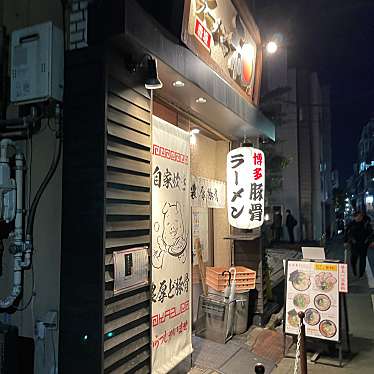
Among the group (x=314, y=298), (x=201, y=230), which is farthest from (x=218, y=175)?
(x=314, y=298)

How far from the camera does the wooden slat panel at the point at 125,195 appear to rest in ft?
14.4

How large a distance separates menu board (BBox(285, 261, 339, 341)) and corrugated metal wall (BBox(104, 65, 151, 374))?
338 centimetres

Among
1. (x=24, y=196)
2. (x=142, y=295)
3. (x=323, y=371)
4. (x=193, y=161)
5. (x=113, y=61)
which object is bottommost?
(x=323, y=371)

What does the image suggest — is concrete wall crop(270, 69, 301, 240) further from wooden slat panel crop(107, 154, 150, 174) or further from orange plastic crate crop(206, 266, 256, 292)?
wooden slat panel crop(107, 154, 150, 174)

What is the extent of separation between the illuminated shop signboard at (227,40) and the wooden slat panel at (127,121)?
55.4 inches

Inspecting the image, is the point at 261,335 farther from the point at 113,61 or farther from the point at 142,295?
the point at 113,61

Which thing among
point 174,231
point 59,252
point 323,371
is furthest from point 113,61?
point 323,371

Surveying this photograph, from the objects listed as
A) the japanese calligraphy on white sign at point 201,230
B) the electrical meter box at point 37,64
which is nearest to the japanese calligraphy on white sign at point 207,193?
the japanese calligraphy on white sign at point 201,230

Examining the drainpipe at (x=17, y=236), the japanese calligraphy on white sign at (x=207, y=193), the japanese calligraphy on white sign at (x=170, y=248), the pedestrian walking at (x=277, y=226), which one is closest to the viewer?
the drainpipe at (x=17, y=236)

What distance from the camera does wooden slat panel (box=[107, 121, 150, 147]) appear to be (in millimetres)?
4406

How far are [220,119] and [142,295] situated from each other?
406 cm

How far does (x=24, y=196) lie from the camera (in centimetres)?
488

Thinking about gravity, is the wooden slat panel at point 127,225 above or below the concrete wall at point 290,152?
below

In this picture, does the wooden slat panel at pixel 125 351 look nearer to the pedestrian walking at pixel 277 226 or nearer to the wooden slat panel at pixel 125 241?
the wooden slat panel at pixel 125 241
